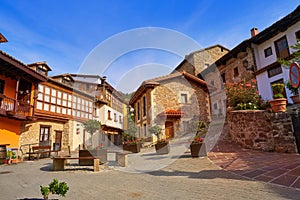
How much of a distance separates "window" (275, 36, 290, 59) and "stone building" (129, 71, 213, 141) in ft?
19.7

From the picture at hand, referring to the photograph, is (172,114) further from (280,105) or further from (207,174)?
(207,174)

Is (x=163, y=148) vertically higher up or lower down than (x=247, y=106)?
lower down

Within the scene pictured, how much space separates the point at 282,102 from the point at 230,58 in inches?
502

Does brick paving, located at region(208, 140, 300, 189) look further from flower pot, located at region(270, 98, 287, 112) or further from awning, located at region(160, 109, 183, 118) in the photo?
awning, located at region(160, 109, 183, 118)

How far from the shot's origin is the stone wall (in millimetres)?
6109

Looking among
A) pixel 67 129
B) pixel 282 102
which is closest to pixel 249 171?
pixel 282 102

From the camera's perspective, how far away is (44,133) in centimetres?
1261

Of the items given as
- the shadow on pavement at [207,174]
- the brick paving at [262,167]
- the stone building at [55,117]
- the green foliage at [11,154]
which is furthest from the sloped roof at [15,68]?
the brick paving at [262,167]

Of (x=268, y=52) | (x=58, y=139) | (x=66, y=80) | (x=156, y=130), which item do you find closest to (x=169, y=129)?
(x=156, y=130)

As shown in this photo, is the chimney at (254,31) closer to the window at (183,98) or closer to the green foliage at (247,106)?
the window at (183,98)

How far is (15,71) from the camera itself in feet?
33.4

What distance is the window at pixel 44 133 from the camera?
486 inches

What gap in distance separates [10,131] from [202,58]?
20416mm

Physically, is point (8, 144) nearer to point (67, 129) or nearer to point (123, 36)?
point (67, 129)
